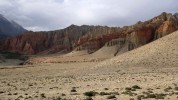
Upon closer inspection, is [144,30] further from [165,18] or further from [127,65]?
[127,65]

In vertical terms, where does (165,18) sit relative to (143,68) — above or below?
above

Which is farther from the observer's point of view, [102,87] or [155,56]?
[155,56]

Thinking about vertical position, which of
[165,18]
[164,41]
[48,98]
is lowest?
[48,98]

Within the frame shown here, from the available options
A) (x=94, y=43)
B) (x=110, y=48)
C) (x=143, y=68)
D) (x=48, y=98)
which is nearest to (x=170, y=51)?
(x=143, y=68)

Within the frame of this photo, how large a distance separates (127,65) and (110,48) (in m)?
81.0

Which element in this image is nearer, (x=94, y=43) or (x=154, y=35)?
(x=154, y=35)

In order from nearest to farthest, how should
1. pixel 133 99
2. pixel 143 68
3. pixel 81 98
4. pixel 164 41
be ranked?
1. pixel 133 99
2. pixel 81 98
3. pixel 143 68
4. pixel 164 41

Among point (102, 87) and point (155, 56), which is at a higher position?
point (155, 56)

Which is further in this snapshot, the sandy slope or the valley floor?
the sandy slope

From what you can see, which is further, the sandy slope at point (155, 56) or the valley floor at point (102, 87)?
the sandy slope at point (155, 56)

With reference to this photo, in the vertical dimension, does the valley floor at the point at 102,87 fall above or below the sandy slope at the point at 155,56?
below

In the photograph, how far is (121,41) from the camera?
144m

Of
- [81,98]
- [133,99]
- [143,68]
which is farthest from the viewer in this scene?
[143,68]

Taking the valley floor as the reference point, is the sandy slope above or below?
above
